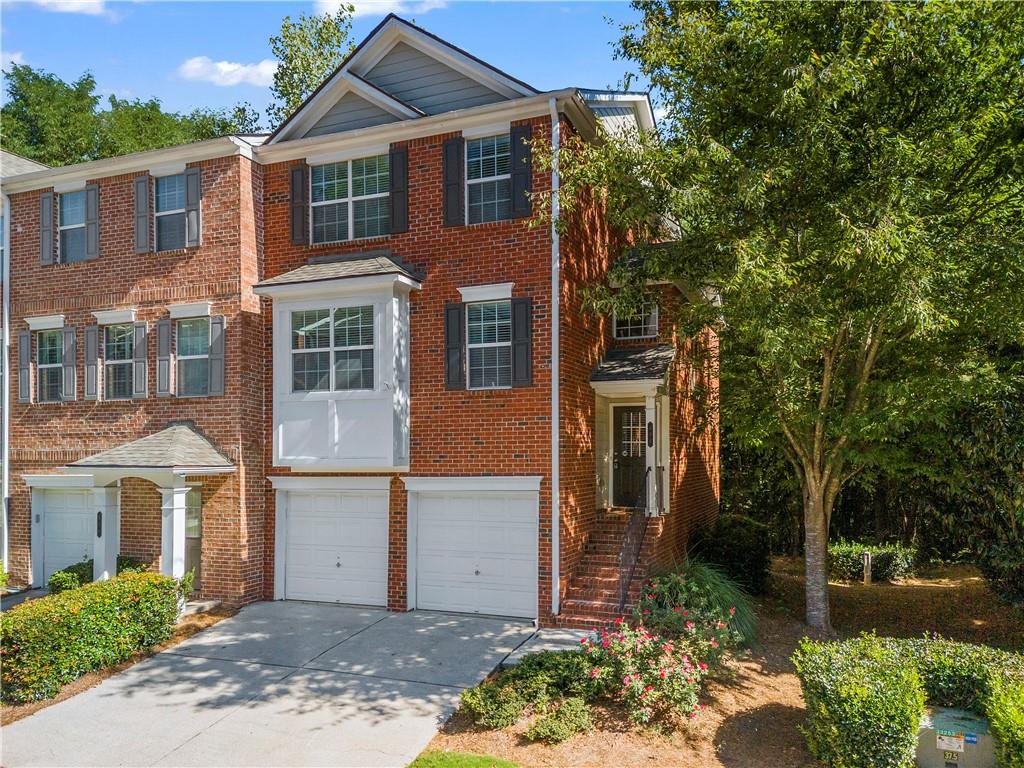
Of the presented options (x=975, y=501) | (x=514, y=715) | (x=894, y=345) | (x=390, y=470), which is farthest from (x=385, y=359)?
(x=975, y=501)

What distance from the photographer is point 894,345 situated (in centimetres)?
1152

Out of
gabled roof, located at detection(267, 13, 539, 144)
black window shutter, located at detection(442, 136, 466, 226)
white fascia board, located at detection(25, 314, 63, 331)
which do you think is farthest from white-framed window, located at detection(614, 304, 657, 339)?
white fascia board, located at detection(25, 314, 63, 331)

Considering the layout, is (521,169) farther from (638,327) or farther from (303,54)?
(303,54)

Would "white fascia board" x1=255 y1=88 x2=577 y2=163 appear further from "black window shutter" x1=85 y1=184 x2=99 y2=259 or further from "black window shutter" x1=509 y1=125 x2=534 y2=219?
"black window shutter" x1=85 y1=184 x2=99 y2=259

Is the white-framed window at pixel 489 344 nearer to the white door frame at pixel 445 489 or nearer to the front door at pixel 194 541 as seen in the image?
the white door frame at pixel 445 489

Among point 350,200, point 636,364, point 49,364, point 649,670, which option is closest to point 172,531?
point 49,364

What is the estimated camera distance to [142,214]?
14.0m

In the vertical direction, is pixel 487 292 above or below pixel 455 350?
Result: above

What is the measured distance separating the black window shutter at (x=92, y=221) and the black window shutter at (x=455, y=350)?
303 inches

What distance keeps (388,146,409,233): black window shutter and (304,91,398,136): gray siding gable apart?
0.94 metres

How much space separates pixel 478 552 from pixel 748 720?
5129 mm

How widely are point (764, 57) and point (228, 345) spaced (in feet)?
32.7

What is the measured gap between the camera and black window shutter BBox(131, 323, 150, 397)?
13.8 metres

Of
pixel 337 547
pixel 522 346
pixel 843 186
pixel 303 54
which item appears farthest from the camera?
pixel 303 54
